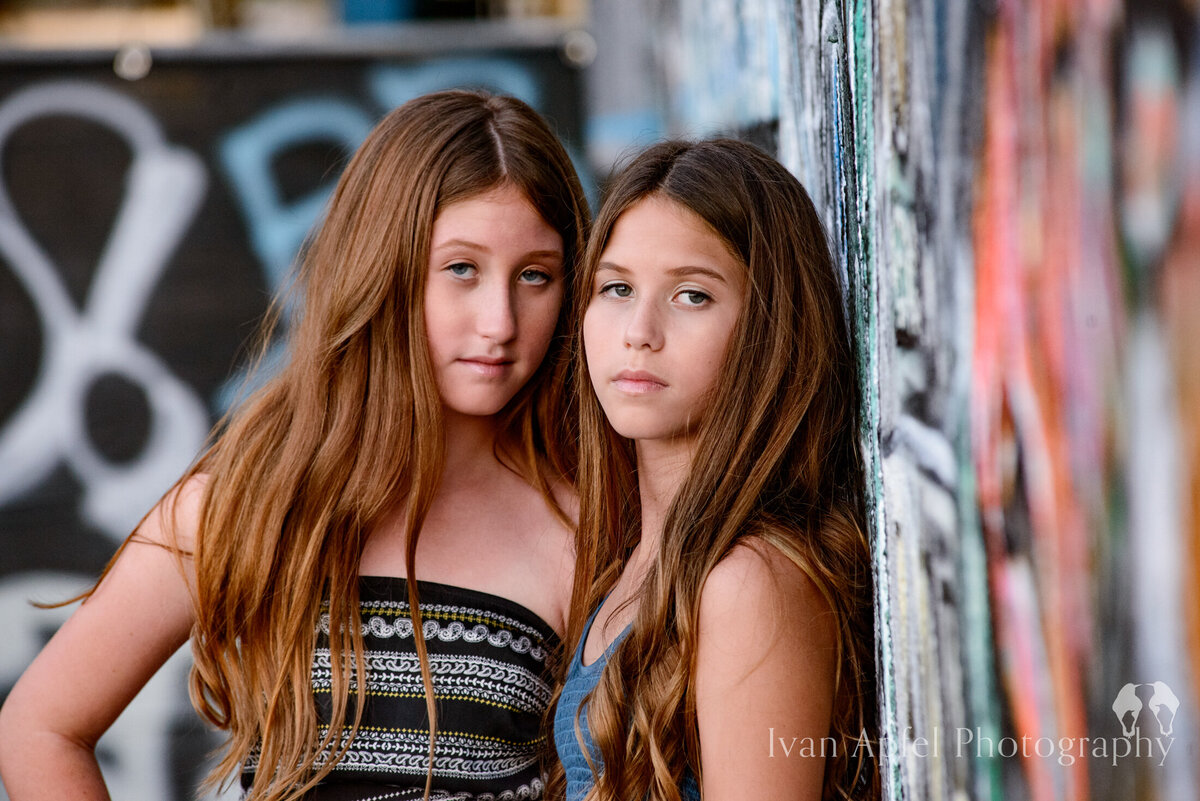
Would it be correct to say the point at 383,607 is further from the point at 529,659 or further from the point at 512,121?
the point at 512,121

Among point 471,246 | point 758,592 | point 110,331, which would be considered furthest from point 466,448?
point 110,331

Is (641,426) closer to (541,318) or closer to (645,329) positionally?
(645,329)

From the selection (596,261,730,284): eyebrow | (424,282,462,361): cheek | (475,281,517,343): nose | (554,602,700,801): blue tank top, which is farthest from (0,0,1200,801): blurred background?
(424,282,462,361): cheek

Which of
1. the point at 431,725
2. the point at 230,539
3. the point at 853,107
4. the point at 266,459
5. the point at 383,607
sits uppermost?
the point at 853,107

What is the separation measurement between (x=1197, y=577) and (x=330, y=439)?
1653 millimetres

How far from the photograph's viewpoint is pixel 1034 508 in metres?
0.74

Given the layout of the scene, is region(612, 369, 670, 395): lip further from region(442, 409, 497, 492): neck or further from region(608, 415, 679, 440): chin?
region(442, 409, 497, 492): neck

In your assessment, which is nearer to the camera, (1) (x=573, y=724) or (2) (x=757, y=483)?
(2) (x=757, y=483)

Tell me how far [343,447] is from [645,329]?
0.69 m

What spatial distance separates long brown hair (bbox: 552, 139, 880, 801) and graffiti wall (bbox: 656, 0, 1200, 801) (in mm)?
107

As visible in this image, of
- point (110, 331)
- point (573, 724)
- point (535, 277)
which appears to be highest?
point (110, 331)

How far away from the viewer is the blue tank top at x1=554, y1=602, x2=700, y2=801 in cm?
161

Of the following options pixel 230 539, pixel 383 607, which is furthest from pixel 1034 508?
pixel 230 539

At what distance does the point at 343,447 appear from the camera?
6.54 feet
